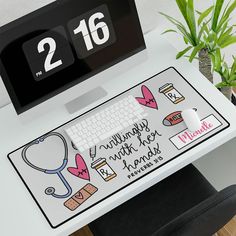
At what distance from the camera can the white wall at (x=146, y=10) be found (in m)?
1.93

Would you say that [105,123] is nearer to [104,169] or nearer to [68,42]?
[104,169]

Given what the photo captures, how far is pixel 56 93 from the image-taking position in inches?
78.1

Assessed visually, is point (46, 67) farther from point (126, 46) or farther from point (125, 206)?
point (125, 206)

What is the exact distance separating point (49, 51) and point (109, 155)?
42cm

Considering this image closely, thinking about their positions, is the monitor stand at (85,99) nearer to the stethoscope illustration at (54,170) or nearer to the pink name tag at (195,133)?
the stethoscope illustration at (54,170)

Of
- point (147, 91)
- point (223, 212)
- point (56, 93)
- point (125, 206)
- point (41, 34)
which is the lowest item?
point (223, 212)

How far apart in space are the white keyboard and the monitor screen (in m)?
0.15

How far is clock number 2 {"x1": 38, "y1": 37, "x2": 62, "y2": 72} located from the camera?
1.87 m

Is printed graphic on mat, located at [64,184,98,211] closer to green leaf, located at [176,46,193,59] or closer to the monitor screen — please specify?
the monitor screen

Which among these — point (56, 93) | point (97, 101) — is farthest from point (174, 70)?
point (56, 93)

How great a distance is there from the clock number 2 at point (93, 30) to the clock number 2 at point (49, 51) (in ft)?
0.31

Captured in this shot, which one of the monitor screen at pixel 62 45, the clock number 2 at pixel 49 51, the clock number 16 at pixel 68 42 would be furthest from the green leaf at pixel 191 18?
the clock number 2 at pixel 49 51

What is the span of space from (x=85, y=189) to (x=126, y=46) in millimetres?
563

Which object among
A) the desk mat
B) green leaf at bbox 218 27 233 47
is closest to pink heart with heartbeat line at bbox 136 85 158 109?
the desk mat
